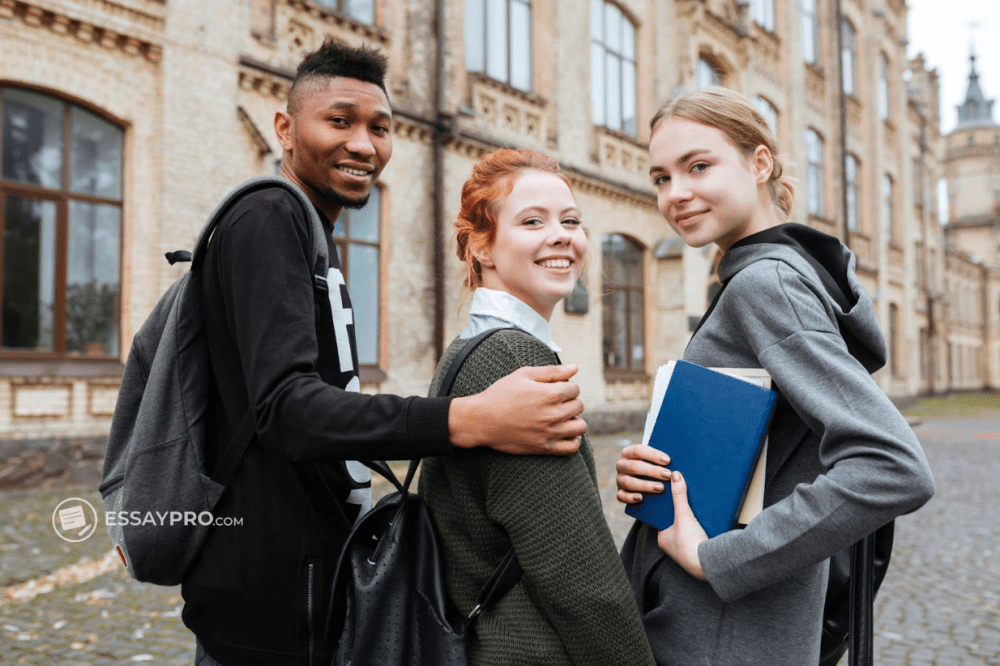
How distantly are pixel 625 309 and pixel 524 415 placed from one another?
15.1 meters

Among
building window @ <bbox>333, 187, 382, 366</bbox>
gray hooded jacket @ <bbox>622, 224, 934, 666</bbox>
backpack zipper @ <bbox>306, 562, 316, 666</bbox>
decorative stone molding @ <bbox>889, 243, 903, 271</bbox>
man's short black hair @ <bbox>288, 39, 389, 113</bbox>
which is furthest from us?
decorative stone molding @ <bbox>889, 243, 903, 271</bbox>

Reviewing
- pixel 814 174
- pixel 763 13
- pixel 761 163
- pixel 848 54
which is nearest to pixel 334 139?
pixel 761 163

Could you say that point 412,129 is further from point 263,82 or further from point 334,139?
point 334,139

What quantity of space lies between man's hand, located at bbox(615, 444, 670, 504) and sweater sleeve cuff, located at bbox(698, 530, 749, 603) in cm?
16

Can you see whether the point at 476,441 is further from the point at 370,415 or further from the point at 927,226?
the point at 927,226

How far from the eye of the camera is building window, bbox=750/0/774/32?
2004 centimetres

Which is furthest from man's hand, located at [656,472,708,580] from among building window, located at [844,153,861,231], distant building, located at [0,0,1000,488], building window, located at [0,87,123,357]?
building window, located at [844,153,861,231]

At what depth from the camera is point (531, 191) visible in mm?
1750

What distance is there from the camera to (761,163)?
1695mm

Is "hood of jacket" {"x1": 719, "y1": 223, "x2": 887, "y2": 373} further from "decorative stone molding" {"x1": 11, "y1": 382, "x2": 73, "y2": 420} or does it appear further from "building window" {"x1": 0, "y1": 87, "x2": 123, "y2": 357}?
"building window" {"x1": 0, "y1": 87, "x2": 123, "y2": 357}

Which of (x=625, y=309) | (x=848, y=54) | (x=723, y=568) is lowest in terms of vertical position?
(x=723, y=568)

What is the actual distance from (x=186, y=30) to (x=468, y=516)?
951 centimetres

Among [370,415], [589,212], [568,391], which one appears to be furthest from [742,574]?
[589,212]

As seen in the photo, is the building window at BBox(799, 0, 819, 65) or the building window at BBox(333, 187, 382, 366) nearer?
the building window at BBox(333, 187, 382, 366)
